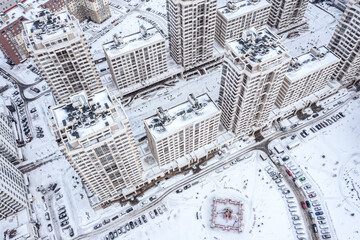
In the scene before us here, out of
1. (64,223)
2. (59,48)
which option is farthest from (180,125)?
(64,223)

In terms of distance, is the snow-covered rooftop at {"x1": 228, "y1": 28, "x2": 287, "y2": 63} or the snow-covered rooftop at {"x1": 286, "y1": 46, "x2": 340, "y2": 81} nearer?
the snow-covered rooftop at {"x1": 228, "y1": 28, "x2": 287, "y2": 63}

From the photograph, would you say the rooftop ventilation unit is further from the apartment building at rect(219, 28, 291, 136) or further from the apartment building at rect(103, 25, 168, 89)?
the apartment building at rect(103, 25, 168, 89)

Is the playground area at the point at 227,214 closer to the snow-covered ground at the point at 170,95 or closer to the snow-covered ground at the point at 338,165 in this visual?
the snow-covered ground at the point at 338,165

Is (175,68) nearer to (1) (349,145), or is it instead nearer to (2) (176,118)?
(2) (176,118)

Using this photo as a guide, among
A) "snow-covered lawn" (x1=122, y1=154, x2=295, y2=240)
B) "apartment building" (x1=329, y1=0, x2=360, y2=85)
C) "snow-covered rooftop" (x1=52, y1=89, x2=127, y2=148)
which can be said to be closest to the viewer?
"snow-covered rooftop" (x1=52, y1=89, x2=127, y2=148)

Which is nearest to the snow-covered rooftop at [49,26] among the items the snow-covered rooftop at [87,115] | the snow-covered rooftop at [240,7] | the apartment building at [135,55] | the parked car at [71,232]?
the apartment building at [135,55]

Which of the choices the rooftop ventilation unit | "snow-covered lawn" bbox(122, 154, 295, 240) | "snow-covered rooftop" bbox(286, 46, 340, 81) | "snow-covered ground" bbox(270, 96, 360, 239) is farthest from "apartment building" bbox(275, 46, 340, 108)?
the rooftop ventilation unit

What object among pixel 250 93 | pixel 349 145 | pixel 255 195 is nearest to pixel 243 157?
pixel 255 195
